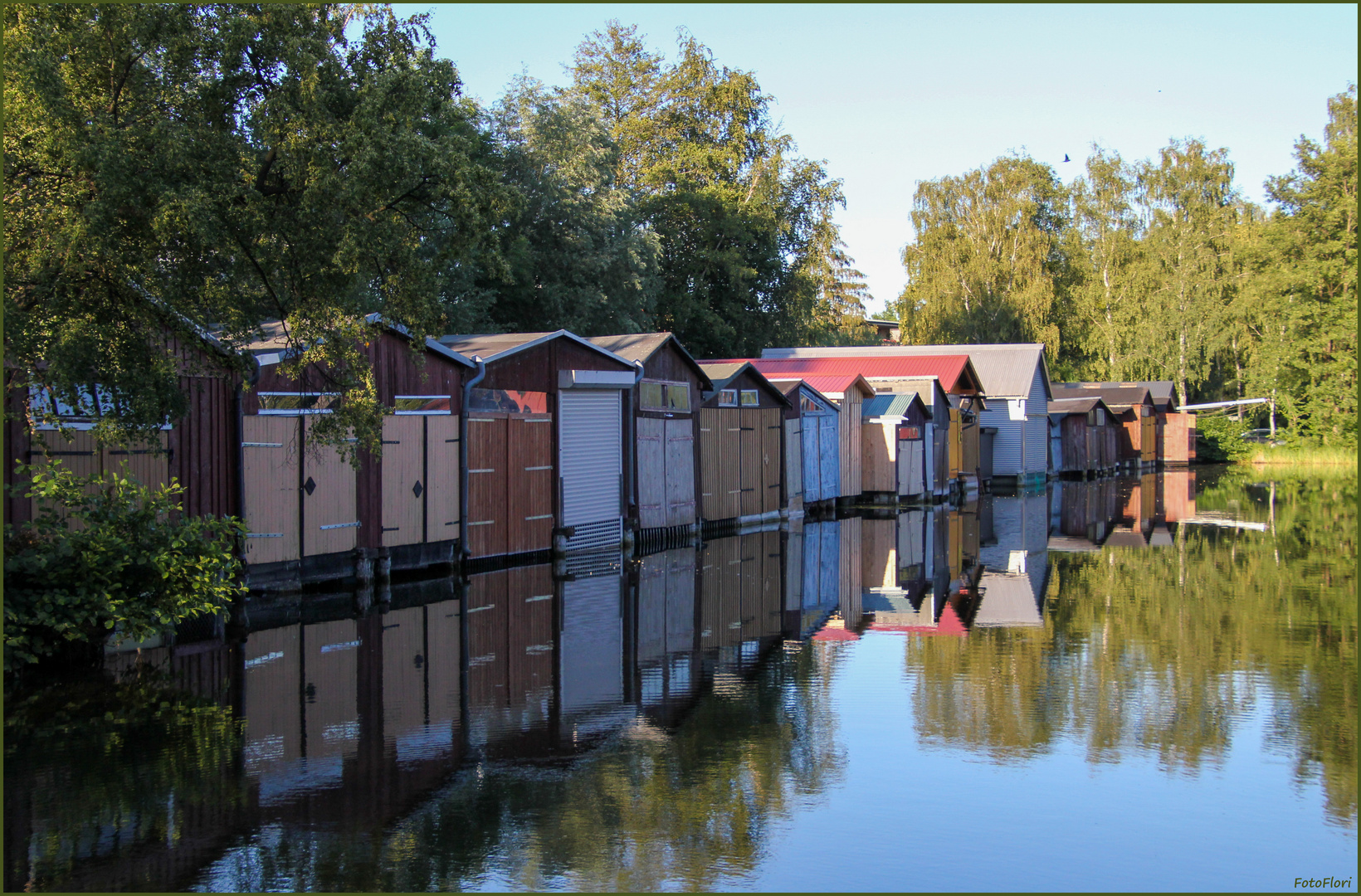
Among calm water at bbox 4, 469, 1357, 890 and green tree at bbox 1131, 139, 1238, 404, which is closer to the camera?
calm water at bbox 4, 469, 1357, 890

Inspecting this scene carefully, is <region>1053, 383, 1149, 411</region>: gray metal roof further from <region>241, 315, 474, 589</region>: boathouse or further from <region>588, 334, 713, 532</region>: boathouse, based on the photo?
<region>241, 315, 474, 589</region>: boathouse

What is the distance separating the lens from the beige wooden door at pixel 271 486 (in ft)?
47.3

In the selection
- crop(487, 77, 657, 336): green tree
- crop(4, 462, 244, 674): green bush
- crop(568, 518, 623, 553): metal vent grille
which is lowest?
crop(568, 518, 623, 553): metal vent grille

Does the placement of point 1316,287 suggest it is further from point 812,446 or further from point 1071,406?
point 812,446

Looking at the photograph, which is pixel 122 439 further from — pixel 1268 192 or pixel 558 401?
pixel 1268 192

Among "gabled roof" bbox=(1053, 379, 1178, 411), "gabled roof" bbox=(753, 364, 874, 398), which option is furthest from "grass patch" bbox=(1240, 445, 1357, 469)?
"gabled roof" bbox=(753, 364, 874, 398)

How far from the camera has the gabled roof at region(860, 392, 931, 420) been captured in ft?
105

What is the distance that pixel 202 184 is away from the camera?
10570 millimetres

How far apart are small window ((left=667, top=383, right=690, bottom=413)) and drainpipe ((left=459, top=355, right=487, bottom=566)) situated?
5.62 m

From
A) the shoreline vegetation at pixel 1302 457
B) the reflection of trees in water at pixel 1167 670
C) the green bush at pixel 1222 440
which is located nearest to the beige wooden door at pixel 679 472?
the reflection of trees in water at pixel 1167 670

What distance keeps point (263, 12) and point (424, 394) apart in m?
6.86

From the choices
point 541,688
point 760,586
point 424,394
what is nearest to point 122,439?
point 541,688

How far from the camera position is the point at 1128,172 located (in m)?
64.8

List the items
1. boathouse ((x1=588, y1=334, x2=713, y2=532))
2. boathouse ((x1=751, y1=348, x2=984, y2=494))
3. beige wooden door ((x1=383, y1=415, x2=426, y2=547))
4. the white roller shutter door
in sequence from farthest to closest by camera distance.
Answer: boathouse ((x1=751, y1=348, x2=984, y2=494)) → boathouse ((x1=588, y1=334, x2=713, y2=532)) → the white roller shutter door → beige wooden door ((x1=383, y1=415, x2=426, y2=547))
